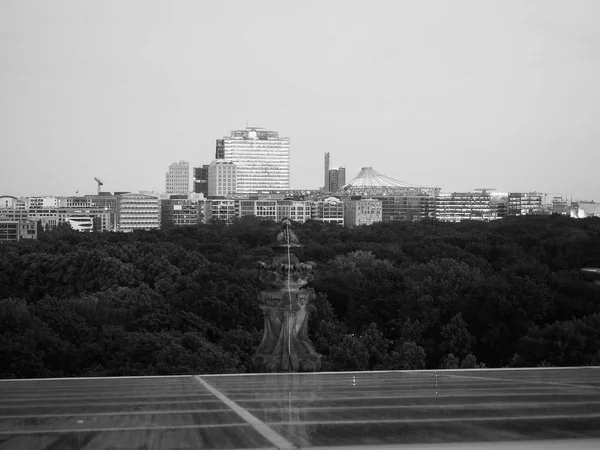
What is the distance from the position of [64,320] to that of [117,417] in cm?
2795

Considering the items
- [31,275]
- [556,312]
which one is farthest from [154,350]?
[31,275]

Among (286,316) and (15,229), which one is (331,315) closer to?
(286,316)

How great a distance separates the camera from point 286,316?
33.0ft

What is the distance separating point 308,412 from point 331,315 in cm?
3121

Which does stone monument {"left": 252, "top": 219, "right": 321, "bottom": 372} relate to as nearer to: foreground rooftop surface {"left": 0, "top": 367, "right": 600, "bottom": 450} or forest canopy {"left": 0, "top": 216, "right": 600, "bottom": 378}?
foreground rooftop surface {"left": 0, "top": 367, "right": 600, "bottom": 450}

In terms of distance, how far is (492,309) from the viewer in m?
31.1

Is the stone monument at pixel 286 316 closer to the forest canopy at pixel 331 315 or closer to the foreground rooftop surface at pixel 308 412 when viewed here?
the foreground rooftop surface at pixel 308 412

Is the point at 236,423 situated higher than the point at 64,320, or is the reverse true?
the point at 236,423

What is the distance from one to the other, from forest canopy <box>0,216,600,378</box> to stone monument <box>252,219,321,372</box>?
7.81 meters

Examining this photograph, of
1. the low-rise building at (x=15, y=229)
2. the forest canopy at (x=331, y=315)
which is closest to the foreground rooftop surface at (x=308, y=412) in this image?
the forest canopy at (x=331, y=315)

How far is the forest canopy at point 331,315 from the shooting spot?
86.4 ft

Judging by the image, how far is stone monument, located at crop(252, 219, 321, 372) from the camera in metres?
9.93

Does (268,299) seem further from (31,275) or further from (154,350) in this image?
(31,275)

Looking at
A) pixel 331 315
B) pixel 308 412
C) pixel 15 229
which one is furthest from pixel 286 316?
pixel 15 229
